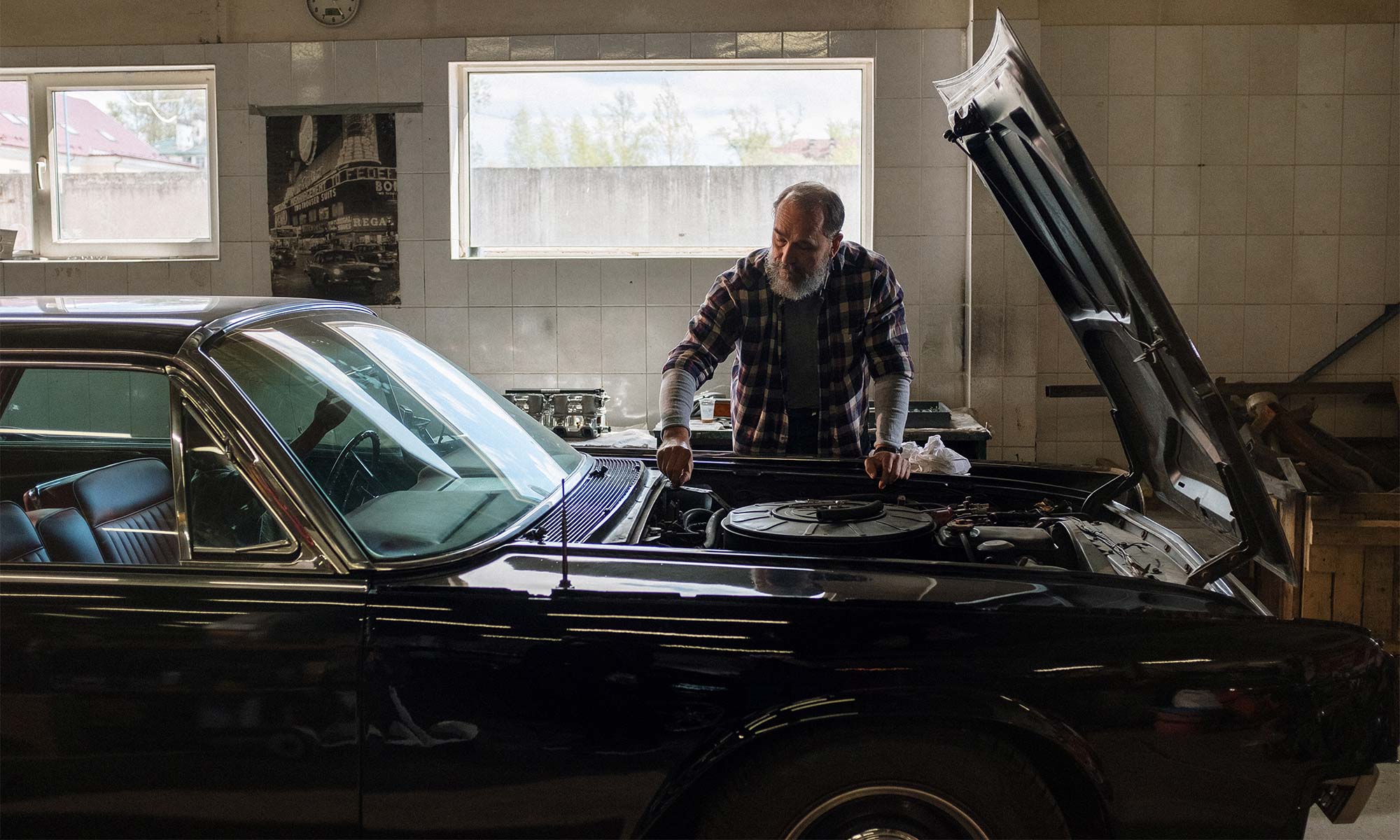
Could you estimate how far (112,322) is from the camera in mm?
1741

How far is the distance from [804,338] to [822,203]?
0.41 metres

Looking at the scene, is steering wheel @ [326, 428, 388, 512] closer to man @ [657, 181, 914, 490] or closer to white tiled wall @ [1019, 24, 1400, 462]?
man @ [657, 181, 914, 490]

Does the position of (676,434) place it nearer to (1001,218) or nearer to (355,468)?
(355,468)

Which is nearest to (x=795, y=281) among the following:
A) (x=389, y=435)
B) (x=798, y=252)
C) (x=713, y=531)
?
(x=798, y=252)

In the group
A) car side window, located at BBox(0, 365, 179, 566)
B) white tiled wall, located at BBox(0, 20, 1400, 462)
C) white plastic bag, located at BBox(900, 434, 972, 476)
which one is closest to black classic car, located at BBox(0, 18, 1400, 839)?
car side window, located at BBox(0, 365, 179, 566)

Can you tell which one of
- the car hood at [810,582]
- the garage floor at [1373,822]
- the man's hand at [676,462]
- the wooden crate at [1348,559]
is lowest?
the garage floor at [1373,822]

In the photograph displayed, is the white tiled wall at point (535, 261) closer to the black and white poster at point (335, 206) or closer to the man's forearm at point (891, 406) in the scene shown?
the black and white poster at point (335, 206)

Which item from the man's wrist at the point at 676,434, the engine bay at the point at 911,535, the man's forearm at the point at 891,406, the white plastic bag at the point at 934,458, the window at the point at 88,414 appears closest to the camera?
the engine bay at the point at 911,535

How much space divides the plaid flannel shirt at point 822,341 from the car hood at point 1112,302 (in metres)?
0.61

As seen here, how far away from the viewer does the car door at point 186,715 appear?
57.9 inches

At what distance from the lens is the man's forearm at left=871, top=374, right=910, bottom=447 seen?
276 centimetres

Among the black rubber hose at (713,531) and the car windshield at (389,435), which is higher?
the car windshield at (389,435)

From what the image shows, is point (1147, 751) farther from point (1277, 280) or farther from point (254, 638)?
point (1277, 280)

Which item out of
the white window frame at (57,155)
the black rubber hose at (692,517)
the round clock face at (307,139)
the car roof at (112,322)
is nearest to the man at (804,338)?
the black rubber hose at (692,517)
